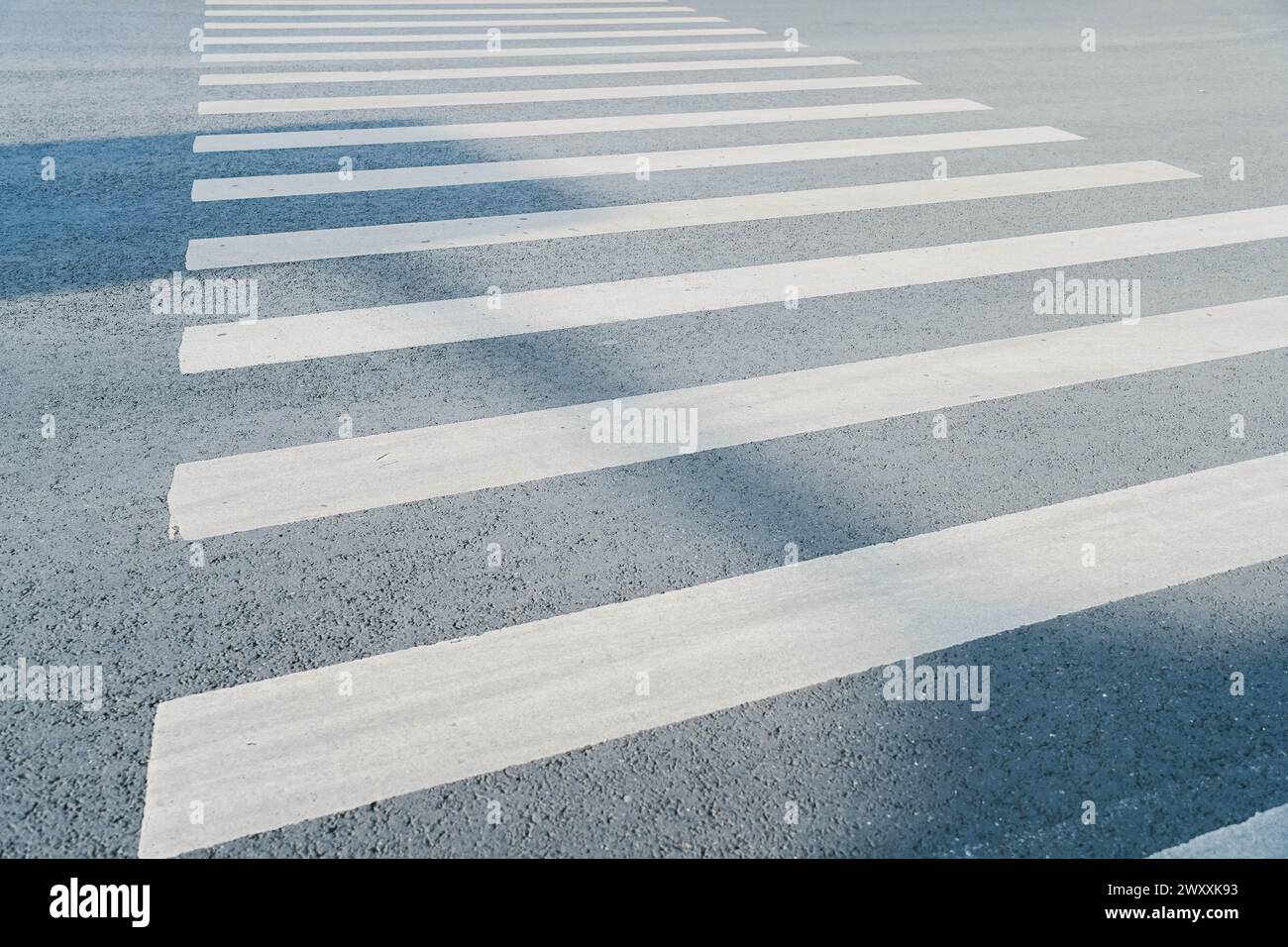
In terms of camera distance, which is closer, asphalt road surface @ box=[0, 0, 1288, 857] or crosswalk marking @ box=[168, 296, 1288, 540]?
asphalt road surface @ box=[0, 0, 1288, 857]

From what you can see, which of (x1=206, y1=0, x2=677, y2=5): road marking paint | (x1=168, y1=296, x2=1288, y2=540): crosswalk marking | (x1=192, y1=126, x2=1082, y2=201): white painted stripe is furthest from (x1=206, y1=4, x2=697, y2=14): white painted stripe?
(x1=168, y1=296, x2=1288, y2=540): crosswalk marking

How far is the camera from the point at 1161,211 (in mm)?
7262

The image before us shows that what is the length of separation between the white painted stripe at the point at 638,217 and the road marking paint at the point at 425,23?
6.33 meters

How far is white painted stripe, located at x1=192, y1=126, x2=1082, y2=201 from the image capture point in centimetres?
729

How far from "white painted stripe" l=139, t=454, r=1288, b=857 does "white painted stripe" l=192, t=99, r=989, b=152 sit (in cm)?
569

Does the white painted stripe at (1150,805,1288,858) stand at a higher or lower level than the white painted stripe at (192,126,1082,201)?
lower

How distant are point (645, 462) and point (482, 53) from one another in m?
8.37

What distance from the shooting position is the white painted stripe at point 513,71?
1013 centimetres

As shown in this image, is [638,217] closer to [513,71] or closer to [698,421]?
[698,421]

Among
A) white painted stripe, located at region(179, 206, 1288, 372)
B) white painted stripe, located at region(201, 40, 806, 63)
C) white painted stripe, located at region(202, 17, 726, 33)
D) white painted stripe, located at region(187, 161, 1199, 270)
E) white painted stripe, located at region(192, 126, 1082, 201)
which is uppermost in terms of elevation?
white painted stripe, located at region(202, 17, 726, 33)

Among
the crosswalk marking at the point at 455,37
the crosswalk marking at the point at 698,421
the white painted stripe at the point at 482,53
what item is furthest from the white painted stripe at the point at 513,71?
the crosswalk marking at the point at 698,421

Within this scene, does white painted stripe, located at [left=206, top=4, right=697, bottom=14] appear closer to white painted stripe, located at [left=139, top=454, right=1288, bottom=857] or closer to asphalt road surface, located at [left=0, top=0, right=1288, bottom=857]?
asphalt road surface, located at [left=0, top=0, right=1288, bottom=857]

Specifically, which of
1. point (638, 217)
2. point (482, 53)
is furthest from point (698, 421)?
point (482, 53)
